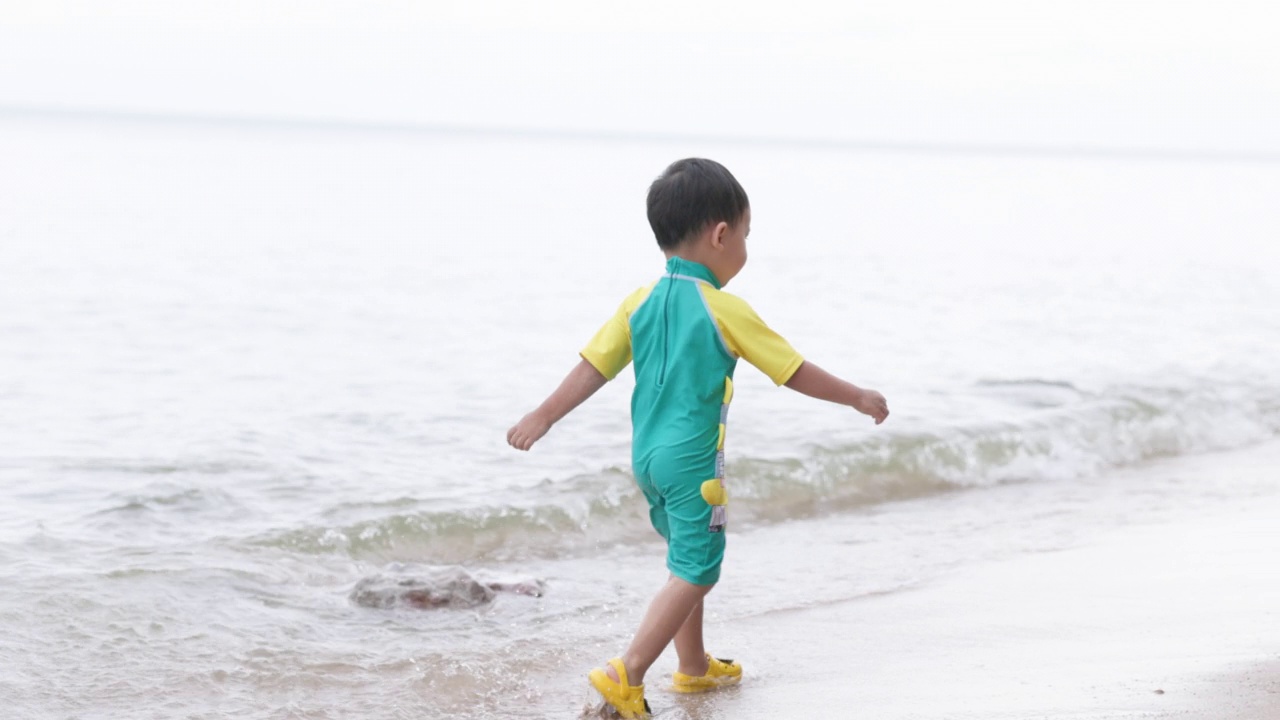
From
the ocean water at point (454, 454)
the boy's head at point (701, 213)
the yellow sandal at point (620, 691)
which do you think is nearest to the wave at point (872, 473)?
the ocean water at point (454, 454)

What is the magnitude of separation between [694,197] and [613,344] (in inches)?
17.0

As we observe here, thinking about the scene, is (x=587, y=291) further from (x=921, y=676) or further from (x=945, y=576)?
(x=921, y=676)

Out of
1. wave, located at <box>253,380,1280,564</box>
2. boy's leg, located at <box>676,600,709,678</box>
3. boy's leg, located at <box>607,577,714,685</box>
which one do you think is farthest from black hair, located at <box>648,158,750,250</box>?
wave, located at <box>253,380,1280,564</box>

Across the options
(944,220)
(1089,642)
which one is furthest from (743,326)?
(944,220)

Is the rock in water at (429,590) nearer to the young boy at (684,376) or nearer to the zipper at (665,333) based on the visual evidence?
the young boy at (684,376)

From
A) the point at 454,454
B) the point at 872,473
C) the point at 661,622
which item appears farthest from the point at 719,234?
the point at 454,454

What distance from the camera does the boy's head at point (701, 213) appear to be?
3.34 metres

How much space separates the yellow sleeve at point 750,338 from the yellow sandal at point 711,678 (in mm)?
975

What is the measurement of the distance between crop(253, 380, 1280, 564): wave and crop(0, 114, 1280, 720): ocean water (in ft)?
0.08

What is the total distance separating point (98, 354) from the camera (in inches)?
397

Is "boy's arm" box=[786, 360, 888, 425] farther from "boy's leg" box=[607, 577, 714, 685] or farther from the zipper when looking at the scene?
"boy's leg" box=[607, 577, 714, 685]

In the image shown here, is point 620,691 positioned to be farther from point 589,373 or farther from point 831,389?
point 831,389

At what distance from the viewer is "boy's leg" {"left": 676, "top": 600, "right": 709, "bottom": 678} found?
12.0ft

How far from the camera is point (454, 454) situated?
750 cm
